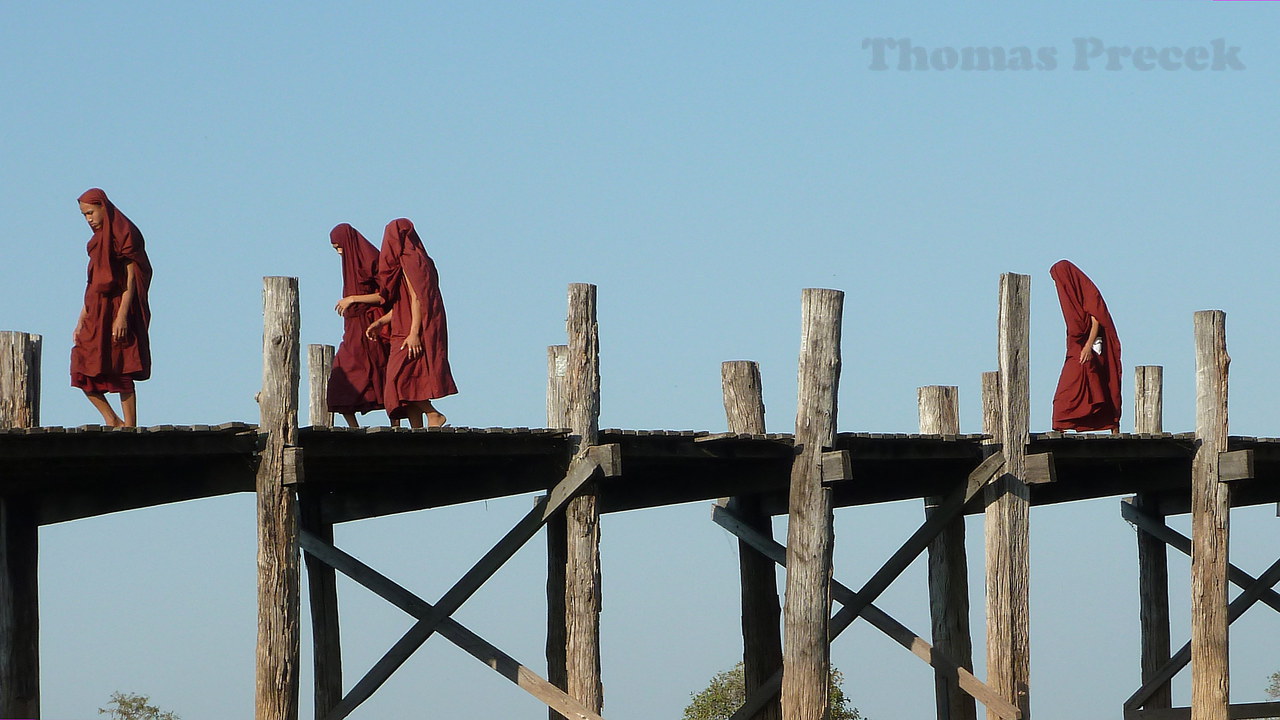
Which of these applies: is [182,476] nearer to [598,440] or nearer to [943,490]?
[598,440]

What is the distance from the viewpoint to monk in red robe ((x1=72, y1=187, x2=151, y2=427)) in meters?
9.67

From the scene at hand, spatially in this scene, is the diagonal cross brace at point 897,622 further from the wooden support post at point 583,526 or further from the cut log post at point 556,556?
the wooden support post at point 583,526

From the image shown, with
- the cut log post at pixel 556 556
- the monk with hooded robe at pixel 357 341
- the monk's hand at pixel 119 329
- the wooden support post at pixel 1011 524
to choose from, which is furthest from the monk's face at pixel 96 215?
the wooden support post at pixel 1011 524

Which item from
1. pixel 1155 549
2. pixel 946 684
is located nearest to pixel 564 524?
pixel 946 684

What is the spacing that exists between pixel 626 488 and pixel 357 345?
1.85 m

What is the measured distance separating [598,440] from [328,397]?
1.59 meters

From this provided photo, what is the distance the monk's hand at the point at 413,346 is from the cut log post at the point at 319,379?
1.25 meters

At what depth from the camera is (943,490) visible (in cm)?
1245

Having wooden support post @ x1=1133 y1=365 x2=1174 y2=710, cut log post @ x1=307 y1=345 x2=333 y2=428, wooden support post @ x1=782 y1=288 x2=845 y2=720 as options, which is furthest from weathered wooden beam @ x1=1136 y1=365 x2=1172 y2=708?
cut log post @ x1=307 y1=345 x2=333 y2=428

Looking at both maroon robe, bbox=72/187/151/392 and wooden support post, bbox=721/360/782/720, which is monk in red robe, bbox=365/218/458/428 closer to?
maroon robe, bbox=72/187/151/392

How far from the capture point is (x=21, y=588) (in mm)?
10266

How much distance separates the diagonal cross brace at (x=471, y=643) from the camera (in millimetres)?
10156

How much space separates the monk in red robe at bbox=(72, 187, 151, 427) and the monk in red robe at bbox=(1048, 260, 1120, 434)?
592 centimetres

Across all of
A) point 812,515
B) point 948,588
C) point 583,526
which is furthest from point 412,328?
point 948,588
